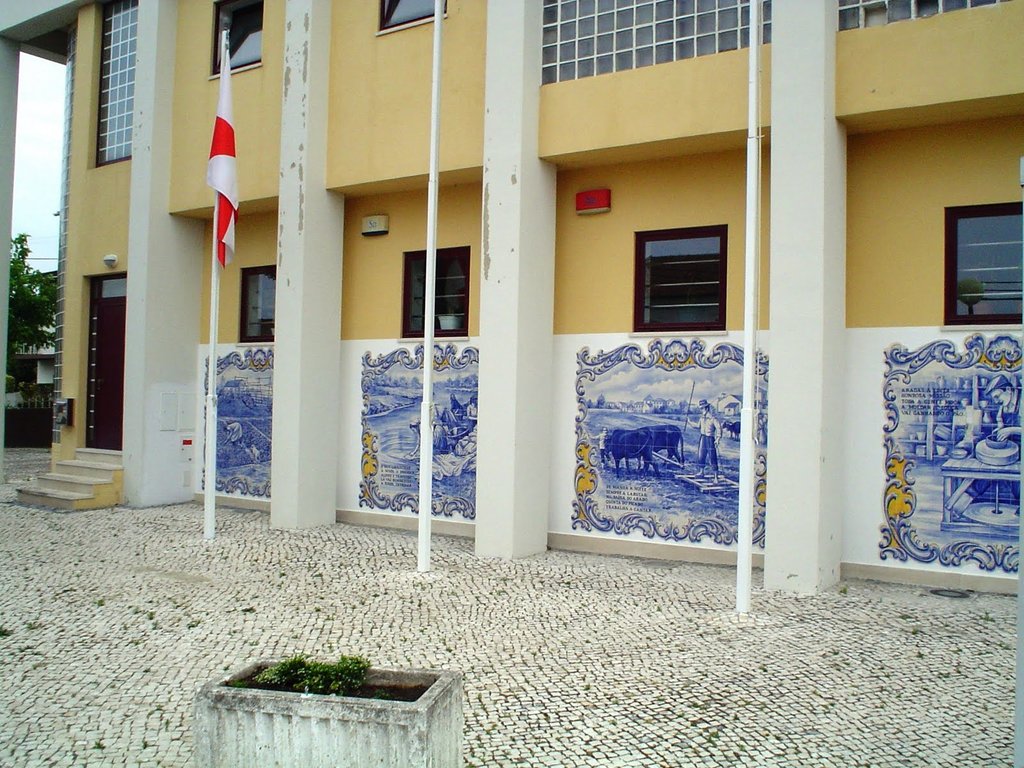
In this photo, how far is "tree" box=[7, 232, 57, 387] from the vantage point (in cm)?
2786

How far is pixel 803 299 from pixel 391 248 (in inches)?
217

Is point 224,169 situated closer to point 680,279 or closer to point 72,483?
point 680,279

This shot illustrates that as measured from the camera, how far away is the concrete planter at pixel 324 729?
3.57 meters

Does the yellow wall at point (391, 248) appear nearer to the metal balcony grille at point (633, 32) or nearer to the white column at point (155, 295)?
the metal balcony grille at point (633, 32)

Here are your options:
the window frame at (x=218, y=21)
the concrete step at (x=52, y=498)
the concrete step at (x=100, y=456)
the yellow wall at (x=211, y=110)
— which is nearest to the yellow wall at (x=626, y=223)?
the yellow wall at (x=211, y=110)

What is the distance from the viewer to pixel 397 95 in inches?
408

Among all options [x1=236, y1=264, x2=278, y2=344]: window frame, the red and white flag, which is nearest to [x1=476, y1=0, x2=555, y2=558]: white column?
the red and white flag

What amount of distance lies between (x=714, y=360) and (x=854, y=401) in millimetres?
1394

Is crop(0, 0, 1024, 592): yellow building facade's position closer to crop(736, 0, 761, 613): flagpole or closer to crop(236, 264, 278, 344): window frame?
crop(236, 264, 278, 344): window frame

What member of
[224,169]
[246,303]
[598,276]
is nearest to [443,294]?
[598,276]

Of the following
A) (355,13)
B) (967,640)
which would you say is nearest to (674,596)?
(967,640)

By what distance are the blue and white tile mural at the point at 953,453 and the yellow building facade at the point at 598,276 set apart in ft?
0.08

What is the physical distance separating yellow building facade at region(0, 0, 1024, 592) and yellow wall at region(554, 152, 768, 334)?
0.10 ft

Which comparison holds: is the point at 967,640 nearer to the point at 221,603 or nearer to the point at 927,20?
the point at 927,20
